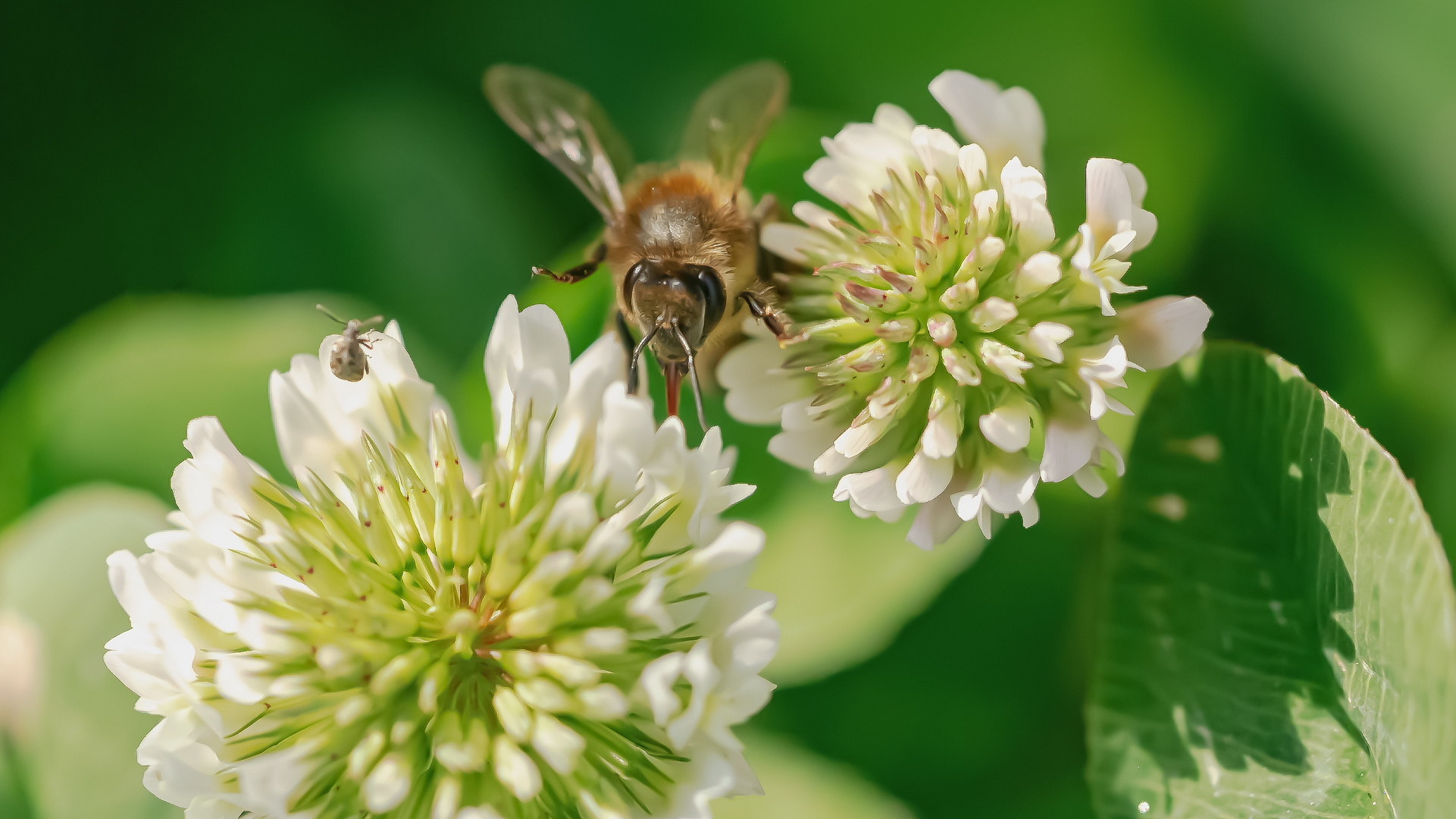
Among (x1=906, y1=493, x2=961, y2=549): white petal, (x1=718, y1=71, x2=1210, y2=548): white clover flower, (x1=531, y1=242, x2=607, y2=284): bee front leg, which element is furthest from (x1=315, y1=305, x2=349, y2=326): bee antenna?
(x1=906, y1=493, x2=961, y2=549): white petal

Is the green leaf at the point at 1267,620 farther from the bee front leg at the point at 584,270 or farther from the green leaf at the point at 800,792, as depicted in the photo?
the bee front leg at the point at 584,270

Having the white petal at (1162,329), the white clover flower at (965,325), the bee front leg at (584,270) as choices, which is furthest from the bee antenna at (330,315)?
the white petal at (1162,329)

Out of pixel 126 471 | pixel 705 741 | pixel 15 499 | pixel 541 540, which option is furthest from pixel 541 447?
pixel 15 499

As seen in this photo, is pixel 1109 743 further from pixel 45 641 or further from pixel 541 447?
pixel 45 641

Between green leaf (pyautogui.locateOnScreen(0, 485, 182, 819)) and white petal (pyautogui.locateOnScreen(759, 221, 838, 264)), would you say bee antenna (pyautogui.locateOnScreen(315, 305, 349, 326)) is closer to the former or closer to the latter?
green leaf (pyautogui.locateOnScreen(0, 485, 182, 819))

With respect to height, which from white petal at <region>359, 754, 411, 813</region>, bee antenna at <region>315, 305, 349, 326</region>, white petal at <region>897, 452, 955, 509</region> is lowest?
white petal at <region>359, 754, 411, 813</region>

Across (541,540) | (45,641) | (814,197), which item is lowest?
(45,641)
